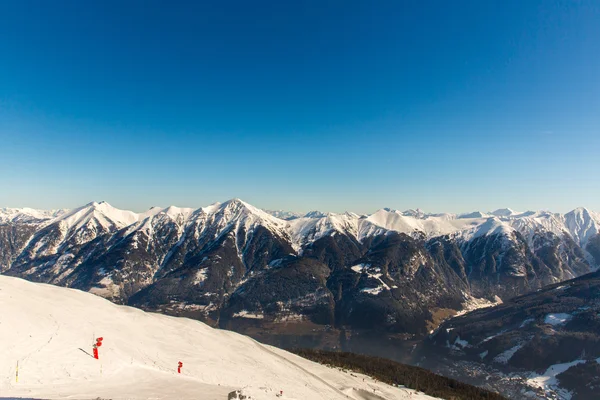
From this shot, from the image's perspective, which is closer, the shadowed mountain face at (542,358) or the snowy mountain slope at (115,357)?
the snowy mountain slope at (115,357)

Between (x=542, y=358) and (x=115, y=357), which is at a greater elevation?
(x=115, y=357)

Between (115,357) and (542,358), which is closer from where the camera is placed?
(115,357)

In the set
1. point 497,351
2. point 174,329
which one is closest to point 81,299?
point 174,329

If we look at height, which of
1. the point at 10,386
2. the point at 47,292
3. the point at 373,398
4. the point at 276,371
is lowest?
the point at 373,398

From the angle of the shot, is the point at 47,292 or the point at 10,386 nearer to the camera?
the point at 10,386

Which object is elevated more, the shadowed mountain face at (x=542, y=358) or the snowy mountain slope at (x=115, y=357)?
the snowy mountain slope at (x=115, y=357)

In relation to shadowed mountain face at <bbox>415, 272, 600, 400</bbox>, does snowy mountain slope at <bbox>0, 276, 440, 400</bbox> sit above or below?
above

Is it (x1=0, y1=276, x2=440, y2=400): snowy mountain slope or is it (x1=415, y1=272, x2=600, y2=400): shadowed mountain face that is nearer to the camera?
(x1=0, y1=276, x2=440, y2=400): snowy mountain slope

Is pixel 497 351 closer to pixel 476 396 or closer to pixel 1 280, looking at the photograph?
pixel 476 396
